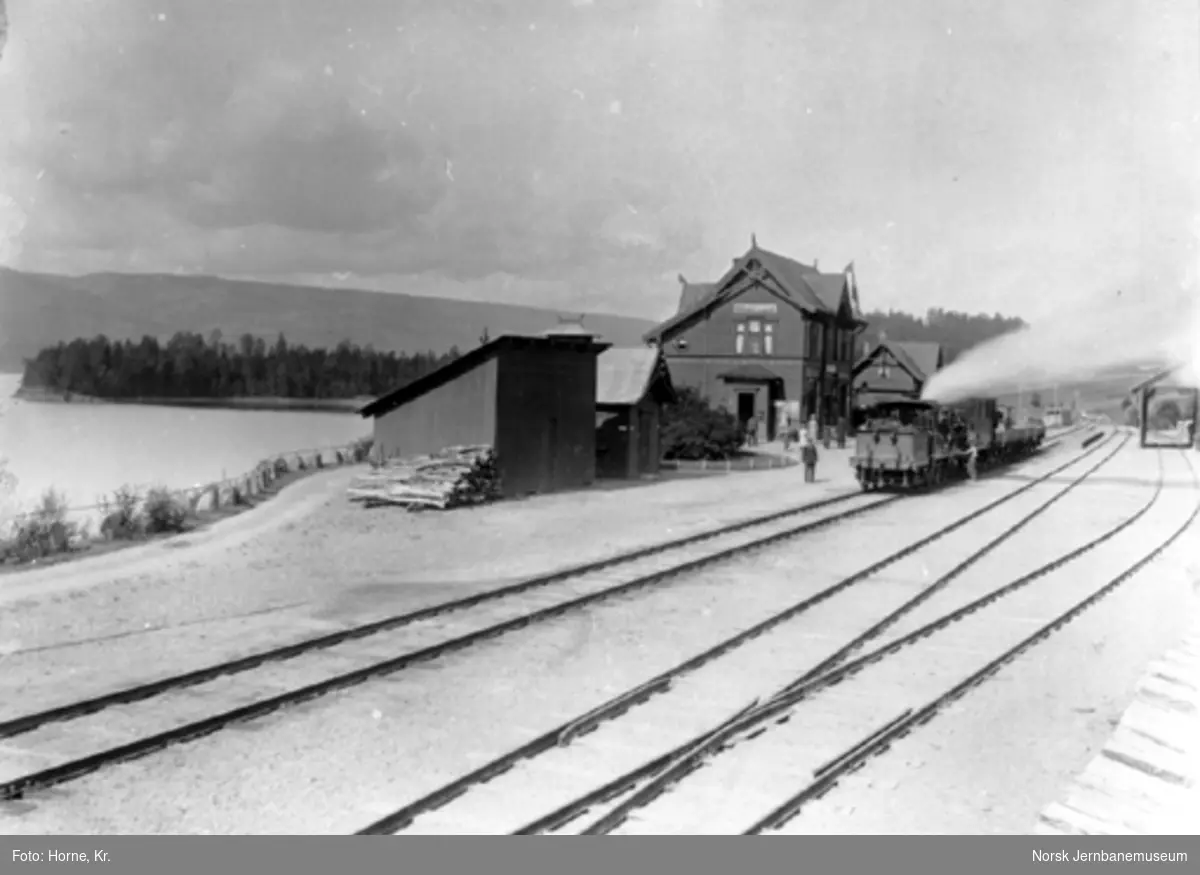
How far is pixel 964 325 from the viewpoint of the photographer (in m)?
8.00

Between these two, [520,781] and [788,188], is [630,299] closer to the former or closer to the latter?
[788,188]

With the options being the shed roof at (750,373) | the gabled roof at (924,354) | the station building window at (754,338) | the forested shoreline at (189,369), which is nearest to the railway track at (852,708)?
the gabled roof at (924,354)

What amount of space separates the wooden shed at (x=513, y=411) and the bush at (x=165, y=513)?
6.01 feet

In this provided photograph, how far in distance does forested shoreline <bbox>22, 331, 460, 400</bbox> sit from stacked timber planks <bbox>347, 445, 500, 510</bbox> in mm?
2512

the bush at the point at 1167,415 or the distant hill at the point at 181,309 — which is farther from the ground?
the distant hill at the point at 181,309

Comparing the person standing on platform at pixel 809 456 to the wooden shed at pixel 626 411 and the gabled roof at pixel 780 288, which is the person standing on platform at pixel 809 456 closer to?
the wooden shed at pixel 626 411

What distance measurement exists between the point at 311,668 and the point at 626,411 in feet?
24.6

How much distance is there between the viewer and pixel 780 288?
8086 mm

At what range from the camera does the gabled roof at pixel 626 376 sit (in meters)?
11.7

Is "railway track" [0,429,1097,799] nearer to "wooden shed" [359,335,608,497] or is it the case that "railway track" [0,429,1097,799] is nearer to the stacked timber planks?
"wooden shed" [359,335,608,497]

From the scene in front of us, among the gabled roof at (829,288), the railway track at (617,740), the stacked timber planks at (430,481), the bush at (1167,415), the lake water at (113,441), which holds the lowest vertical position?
the railway track at (617,740)

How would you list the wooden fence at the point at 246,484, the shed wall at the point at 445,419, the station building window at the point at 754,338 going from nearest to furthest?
the wooden fence at the point at 246,484 → the station building window at the point at 754,338 → the shed wall at the point at 445,419

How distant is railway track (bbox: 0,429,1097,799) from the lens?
4984mm
